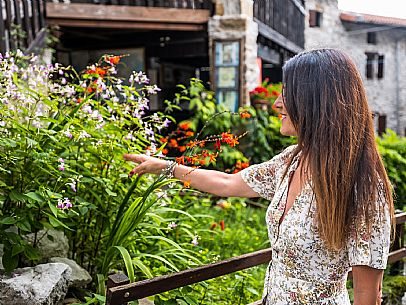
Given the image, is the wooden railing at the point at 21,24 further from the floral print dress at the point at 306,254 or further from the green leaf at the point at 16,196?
the floral print dress at the point at 306,254

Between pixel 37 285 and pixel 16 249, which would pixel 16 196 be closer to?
pixel 16 249

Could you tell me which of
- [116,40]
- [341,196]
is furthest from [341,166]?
[116,40]

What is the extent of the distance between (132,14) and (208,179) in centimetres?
568

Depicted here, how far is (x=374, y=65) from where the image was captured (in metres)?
21.1

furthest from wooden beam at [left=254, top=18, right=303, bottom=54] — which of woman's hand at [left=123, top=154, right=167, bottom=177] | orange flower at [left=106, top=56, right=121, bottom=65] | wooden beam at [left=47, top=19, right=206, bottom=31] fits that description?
woman's hand at [left=123, top=154, right=167, bottom=177]

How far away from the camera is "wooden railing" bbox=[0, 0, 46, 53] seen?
5.30m

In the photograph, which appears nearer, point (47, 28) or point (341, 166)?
point (341, 166)

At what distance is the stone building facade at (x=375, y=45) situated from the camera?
65.4 feet

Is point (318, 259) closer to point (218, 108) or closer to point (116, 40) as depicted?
point (218, 108)

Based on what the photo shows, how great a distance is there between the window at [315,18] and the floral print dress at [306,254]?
1986cm

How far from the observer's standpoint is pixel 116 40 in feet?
32.8

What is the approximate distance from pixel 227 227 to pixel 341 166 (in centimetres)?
323

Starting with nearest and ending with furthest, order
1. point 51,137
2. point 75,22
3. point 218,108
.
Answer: point 51,137, point 218,108, point 75,22

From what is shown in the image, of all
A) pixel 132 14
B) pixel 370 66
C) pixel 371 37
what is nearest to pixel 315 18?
pixel 371 37
